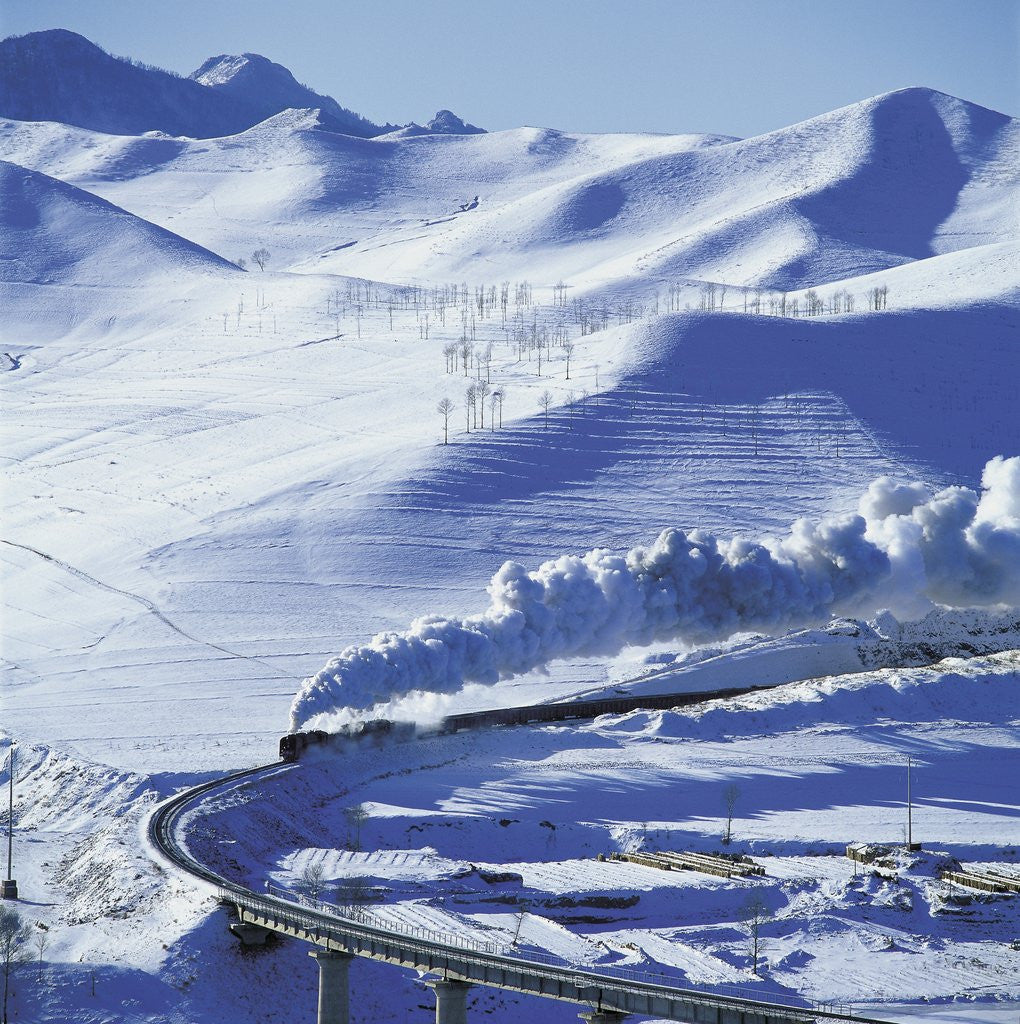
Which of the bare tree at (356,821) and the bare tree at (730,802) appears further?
the bare tree at (730,802)

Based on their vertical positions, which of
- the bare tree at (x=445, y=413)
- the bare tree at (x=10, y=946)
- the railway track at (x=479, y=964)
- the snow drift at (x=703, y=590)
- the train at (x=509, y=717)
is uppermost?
the bare tree at (x=445, y=413)

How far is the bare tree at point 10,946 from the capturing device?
5297 centimetres

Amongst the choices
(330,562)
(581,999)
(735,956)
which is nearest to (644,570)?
(330,562)

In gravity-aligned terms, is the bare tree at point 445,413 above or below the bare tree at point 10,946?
above

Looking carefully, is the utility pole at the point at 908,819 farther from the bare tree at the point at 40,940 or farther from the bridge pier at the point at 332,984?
the bare tree at the point at 40,940

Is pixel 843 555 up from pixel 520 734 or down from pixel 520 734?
up

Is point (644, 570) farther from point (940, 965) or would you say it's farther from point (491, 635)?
point (940, 965)

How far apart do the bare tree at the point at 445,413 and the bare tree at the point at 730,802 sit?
85265 mm

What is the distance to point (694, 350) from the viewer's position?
192 meters

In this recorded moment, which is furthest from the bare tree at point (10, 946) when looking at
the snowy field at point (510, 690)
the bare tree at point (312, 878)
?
the bare tree at point (312, 878)

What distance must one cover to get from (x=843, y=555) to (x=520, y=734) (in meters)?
31.5

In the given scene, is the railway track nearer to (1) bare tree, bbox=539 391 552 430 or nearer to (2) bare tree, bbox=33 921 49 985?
(2) bare tree, bbox=33 921 49 985

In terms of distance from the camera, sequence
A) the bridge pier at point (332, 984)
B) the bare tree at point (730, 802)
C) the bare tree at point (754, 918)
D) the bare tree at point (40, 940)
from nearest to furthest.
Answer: the bridge pier at point (332, 984)
the bare tree at point (40, 940)
the bare tree at point (754, 918)
the bare tree at point (730, 802)

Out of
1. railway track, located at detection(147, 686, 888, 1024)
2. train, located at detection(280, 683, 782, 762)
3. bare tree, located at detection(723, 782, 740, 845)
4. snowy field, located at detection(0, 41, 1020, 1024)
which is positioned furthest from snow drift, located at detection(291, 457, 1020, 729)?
railway track, located at detection(147, 686, 888, 1024)
